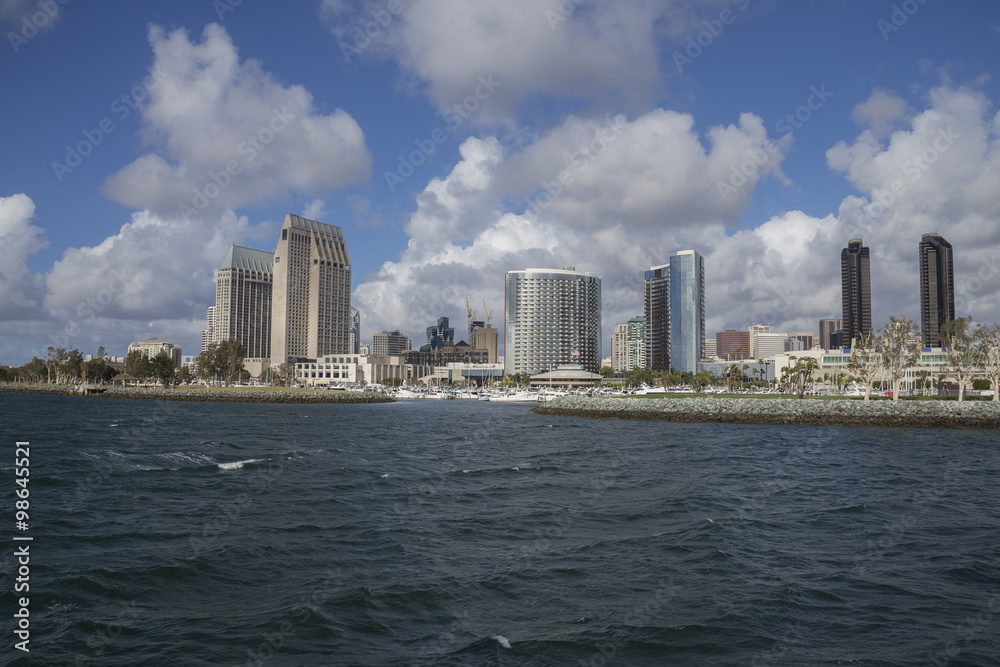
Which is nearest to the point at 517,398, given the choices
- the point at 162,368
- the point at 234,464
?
the point at 162,368

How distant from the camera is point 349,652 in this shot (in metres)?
11.3

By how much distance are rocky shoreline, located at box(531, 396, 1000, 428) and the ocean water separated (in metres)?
36.5

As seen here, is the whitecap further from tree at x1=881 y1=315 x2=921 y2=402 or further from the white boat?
the white boat

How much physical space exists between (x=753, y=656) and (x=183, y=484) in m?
25.3

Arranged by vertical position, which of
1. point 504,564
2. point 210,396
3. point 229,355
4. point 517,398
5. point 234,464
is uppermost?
point 229,355

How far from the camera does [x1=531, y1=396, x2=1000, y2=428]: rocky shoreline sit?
65188 millimetres

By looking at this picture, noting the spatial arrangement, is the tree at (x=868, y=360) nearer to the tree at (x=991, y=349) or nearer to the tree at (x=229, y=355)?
the tree at (x=991, y=349)

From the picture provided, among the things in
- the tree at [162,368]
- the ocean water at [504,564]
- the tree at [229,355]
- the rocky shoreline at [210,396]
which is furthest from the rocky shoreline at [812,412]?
the tree at [162,368]

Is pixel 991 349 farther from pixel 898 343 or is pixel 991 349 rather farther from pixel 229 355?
pixel 229 355

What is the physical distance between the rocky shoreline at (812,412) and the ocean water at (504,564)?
120ft

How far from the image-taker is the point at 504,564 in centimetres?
1644

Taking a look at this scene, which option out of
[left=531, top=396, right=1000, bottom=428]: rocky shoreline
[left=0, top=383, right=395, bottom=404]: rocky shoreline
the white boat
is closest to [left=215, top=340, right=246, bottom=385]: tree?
[left=0, top=383, right=395, bottom=404]: rocky shoreline

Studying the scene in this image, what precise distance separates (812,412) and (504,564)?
220ft

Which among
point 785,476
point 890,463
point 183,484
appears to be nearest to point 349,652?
point 183,484
